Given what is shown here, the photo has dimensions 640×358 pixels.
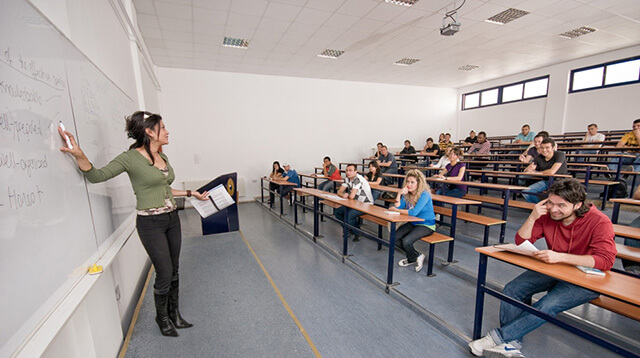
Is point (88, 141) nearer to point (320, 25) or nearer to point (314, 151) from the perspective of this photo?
point (320, 25)

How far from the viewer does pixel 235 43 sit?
5156mm

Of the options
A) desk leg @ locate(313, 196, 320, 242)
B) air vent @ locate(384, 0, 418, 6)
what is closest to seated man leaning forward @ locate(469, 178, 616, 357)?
desk leg @ locate(313, 196, 320, 242)

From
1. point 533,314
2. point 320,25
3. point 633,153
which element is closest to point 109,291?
point 533,314

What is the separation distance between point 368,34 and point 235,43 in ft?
8.70

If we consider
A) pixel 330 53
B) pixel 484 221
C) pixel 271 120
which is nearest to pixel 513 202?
pixel 484 221

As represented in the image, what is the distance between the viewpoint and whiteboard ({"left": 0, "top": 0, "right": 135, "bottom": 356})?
0.74 meters

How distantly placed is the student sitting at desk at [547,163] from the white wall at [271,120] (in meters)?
5.17

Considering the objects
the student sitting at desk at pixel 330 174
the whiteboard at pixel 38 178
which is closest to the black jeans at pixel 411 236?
the whiteboard at pixel 38 178

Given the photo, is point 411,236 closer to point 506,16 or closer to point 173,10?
point 506,16

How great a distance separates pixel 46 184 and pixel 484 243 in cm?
398

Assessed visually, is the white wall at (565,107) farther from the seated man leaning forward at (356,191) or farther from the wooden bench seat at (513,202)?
the seated man leaning forward at (356,191)

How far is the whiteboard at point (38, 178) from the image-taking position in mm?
743

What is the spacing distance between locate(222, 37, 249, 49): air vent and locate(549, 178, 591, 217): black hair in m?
5.35

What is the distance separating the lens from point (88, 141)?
1441 mm
